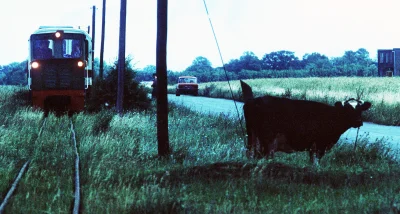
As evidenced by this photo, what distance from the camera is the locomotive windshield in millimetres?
25344

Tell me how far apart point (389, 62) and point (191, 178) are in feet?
326

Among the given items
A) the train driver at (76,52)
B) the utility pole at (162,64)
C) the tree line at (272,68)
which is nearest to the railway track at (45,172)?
the utility pole at (162,64)

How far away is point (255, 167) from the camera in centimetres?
1033

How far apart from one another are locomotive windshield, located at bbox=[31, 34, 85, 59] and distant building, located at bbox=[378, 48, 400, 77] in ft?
272

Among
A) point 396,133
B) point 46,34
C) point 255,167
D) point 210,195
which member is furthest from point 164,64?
point 46,34

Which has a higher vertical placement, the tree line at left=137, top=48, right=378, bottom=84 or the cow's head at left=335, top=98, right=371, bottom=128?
the tree line at left=137, top=48, right=378, bottom=84

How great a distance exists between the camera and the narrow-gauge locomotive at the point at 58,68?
82.3 ft

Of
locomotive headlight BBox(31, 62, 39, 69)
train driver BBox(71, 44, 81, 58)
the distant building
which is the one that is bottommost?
locomotive headlight BBox(31, 62, 39, 69)

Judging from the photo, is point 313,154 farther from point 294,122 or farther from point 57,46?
point 57,46

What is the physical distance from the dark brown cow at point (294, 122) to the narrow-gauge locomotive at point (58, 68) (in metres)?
14.9

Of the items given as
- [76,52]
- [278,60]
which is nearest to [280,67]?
[278,60]

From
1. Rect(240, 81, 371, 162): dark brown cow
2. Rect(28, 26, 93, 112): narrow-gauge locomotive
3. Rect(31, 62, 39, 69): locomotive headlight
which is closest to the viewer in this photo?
Rect(240, 81, 371, 162): dark brown cow

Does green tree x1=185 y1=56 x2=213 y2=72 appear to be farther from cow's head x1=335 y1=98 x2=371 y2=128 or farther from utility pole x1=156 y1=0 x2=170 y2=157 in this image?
cow's head x1=335 y1=98 x2=371 y2=128

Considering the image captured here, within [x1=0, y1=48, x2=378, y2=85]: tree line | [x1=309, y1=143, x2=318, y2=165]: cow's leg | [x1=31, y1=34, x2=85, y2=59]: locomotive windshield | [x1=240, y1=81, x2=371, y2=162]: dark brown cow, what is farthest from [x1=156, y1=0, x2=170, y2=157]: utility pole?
[x1=0, y1=48, x2=378, y2=85]: tree line
